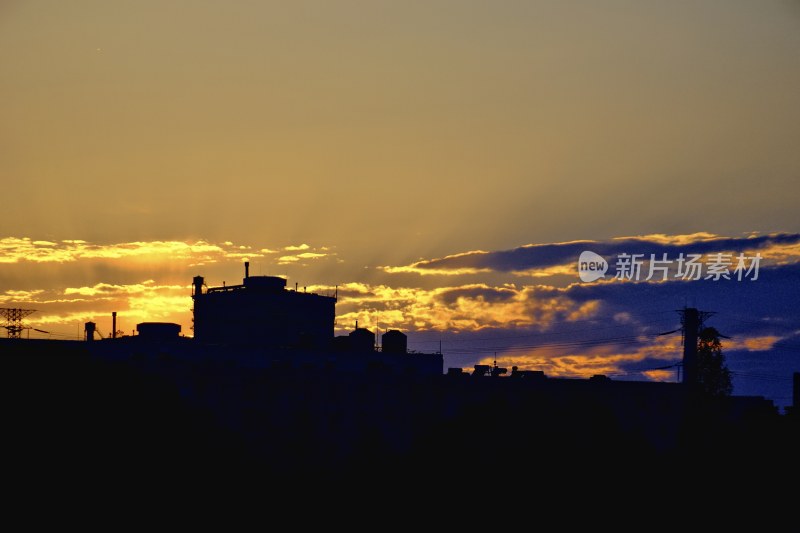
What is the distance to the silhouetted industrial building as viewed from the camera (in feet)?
399

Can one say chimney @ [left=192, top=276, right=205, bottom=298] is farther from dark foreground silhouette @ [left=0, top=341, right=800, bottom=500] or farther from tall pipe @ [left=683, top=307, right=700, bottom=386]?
tall pipe @ [left=683, top=307, right=700, bottom=386]

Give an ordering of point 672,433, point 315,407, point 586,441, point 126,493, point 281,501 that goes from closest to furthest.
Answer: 1. point 126,493
2. point 281,501
3. point 315,407
4. point 586,441
5. point 672,433

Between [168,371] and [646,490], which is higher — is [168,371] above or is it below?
above

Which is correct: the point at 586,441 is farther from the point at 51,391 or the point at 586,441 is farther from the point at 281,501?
the point at 51,391

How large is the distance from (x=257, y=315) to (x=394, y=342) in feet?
42.3

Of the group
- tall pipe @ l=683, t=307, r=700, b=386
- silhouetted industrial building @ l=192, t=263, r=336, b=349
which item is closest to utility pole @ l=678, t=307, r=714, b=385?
tall pipe @ l=683, t=307, r=700, b=386

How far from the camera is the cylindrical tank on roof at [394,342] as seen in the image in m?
123

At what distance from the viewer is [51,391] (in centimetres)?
8075

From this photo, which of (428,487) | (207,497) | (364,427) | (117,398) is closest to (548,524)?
→ (428,487)

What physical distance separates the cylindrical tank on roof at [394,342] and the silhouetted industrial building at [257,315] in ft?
17.8

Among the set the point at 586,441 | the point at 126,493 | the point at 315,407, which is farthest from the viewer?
the point at 586,441

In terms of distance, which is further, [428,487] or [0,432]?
[428,487]

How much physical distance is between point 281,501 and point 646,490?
27.7 m

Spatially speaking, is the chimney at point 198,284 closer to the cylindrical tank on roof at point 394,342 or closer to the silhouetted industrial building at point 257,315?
the silhouetted industrial building at point 257,315
